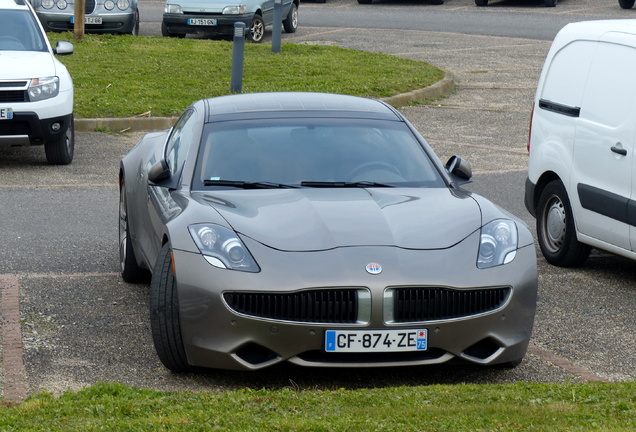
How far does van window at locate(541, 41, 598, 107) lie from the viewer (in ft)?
28.0

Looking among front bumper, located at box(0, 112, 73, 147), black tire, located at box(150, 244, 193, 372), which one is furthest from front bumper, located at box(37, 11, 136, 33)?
black tire, located at box(150, 244, 193, 372)

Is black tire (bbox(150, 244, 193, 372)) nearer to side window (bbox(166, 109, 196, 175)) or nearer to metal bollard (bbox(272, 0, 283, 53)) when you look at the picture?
side window (bbox(166, 109, 196, 175))

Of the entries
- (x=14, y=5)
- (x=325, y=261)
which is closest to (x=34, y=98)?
(x=14, y=5)

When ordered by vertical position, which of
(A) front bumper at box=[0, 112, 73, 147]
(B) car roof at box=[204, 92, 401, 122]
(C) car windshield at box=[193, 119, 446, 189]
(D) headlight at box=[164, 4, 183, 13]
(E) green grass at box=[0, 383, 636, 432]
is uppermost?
(B) car roof at box=[204, 92, 401, 122]

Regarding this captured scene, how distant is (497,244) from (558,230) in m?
2.86

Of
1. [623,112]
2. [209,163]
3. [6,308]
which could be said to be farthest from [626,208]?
[6,308]

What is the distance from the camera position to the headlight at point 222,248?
5.67 metres

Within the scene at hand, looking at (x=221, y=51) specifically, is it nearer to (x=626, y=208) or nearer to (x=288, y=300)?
(x=626, y=208)

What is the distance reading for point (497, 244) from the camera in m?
6.01

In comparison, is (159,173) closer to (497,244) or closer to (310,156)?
(310,156)

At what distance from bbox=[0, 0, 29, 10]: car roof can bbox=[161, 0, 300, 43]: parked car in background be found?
10105mm

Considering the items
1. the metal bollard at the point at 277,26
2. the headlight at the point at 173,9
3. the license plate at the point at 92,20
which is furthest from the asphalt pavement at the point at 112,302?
the headlight at the point at 173,9

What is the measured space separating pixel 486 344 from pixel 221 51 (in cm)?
1615

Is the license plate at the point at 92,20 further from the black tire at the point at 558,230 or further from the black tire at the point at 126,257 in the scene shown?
the black tire at the point at 558,230
